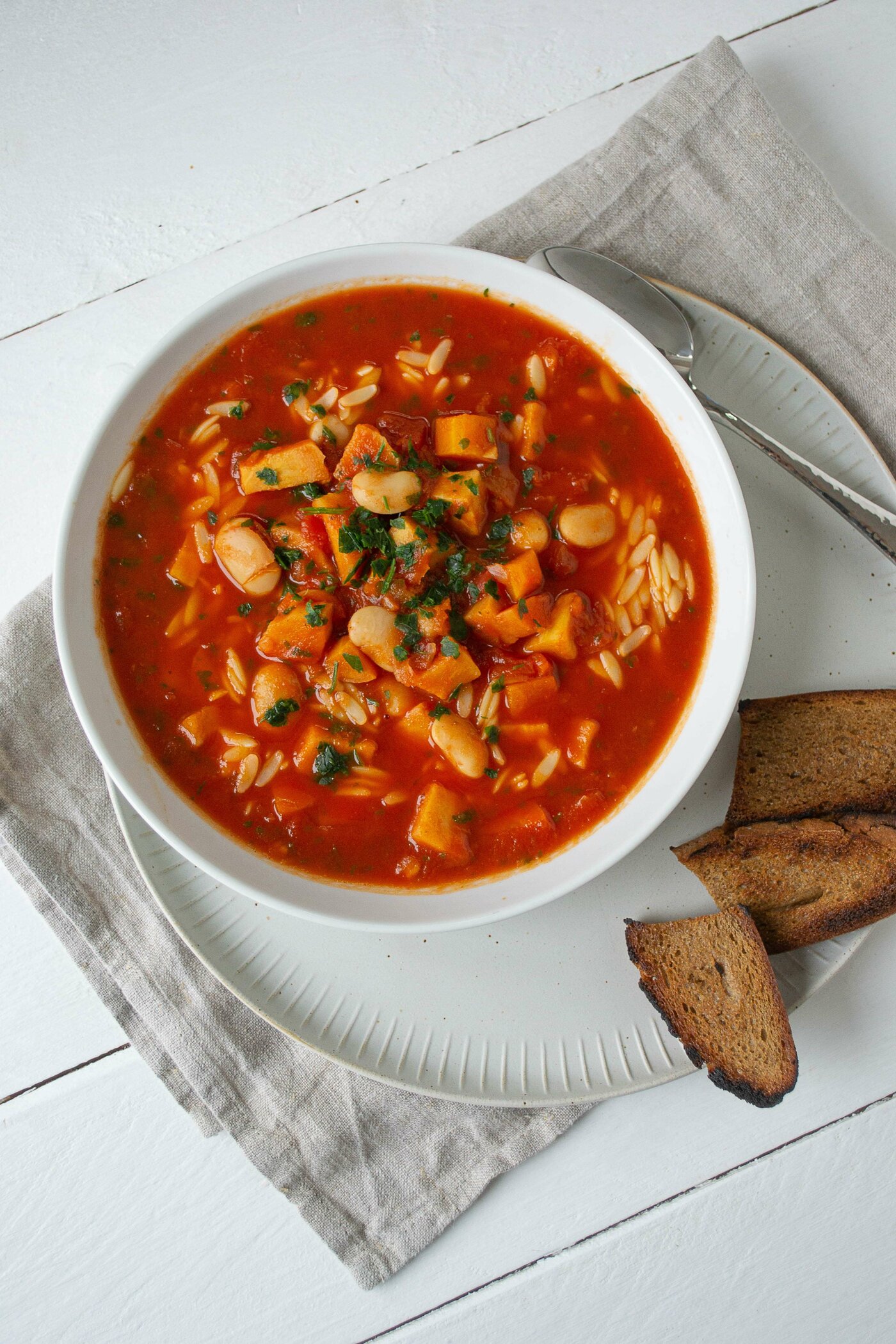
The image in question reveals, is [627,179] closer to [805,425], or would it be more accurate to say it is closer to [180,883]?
[805,425]

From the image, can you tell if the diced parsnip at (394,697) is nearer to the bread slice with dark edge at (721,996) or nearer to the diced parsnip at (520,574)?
the diced parsnip at (520,574)

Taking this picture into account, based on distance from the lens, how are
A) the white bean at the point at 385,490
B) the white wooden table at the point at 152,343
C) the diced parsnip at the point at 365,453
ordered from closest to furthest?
the white bean at the point at 385,490, the diced parsnip at the point at 365,453, the white wooden table at the point at 152,343

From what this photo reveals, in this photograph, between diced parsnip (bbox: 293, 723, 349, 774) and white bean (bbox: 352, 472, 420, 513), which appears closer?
white bean (bbox: 352, 472, 420, 513)

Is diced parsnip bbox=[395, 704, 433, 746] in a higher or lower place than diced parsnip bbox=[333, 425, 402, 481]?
lower

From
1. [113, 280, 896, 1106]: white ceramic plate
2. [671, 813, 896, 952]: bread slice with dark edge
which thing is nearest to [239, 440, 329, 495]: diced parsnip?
[113, 280, 896, 1106]: white ceramic plate

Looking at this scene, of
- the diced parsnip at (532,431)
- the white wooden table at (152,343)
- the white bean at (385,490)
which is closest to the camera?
the white bean at (385,490)

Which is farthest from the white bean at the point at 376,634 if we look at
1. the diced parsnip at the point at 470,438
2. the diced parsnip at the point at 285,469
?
the diced parsnip at the point at 470,438

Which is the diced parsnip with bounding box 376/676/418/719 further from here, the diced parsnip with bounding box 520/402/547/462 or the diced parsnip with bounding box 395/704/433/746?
the diced parsnip with bounding box 520/402/547/462
